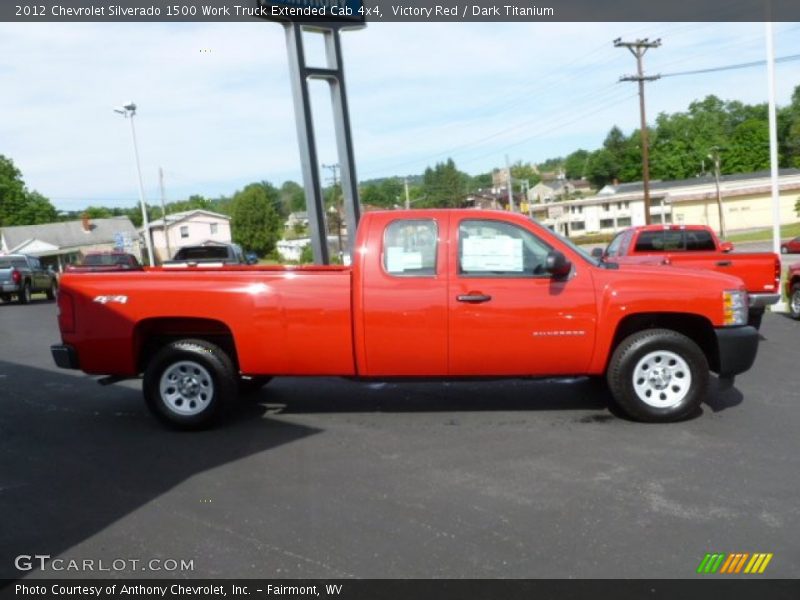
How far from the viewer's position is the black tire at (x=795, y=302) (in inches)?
480

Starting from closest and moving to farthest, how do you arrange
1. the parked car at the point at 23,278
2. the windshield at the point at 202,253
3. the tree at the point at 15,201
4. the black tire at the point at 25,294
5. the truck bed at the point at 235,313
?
the truck bed at the point at 235,313 < the windshield at the point at 202,253 < the parked car at the point at 23,278 < the black tire at the point at 25,294 < the tree at the point at 15,201

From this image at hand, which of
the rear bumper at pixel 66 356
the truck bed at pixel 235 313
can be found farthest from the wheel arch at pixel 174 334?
the rear bumper at pixel 66 356

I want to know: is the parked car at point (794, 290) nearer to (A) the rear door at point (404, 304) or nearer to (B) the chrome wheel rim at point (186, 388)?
(A) the rear door at point (404, 304)

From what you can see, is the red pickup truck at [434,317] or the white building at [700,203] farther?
the white building at [700,203]

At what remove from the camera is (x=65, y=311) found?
6461 millimetres

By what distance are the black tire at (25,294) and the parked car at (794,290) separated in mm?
23052

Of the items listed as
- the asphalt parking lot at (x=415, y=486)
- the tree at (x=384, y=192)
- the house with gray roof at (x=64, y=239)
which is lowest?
the asphalt parking lot at (x=415, y=486)

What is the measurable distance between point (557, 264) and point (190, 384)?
3386 mm

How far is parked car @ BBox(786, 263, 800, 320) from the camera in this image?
12.2 meters

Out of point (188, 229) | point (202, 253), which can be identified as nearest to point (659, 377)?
point (202, 253)

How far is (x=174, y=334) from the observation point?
261 inches

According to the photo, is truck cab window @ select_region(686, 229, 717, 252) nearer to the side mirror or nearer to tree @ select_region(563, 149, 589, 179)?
the side mirror
